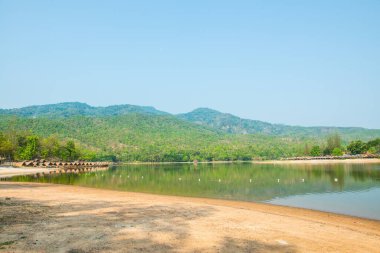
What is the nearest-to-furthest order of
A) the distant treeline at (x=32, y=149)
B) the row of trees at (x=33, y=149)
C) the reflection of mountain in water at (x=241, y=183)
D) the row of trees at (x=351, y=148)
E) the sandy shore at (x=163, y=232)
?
the sandy shore at (x=163, y=232) → the reflection of mountain in water at (x=241, y=183) → the distant treeline at (x=32, y=149) → the row of trees at (x=33, y=149) → the row of trees at (x=351, y=148)

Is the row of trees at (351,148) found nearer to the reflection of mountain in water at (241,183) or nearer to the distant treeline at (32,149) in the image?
the reflection of mountain in water at (241,183)

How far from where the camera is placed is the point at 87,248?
424 inches

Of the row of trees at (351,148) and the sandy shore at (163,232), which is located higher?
the row of trees at (351,148)

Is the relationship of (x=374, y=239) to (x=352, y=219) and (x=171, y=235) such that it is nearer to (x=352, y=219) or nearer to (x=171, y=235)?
(x=352, y=219)

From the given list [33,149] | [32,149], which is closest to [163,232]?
[33,149]

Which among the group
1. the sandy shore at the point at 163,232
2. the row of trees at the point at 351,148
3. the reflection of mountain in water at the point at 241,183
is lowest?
the reflection of mountain in water at the point at 241,183

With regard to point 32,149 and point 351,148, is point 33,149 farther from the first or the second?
point 351,148

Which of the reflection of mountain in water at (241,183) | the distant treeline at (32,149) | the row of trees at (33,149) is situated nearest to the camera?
the reflection of mountain in water at (241,183)

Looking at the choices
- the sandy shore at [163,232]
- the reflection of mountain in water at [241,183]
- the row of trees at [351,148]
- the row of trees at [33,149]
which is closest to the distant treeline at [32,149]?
the row of trees at [33,149]

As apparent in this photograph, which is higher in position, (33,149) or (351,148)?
(33,149)

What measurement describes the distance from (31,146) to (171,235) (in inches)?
5011

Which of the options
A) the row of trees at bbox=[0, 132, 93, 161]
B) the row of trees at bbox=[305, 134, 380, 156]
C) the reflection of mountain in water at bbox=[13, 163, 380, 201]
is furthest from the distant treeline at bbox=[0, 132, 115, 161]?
the row of trees at bbox=[305, 134, 380, 156]

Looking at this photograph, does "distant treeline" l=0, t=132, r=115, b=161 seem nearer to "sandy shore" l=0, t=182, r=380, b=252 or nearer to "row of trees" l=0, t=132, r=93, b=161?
"row of trees" l=0, t=132, r=93, b=161

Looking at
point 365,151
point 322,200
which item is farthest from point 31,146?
point 365,151
